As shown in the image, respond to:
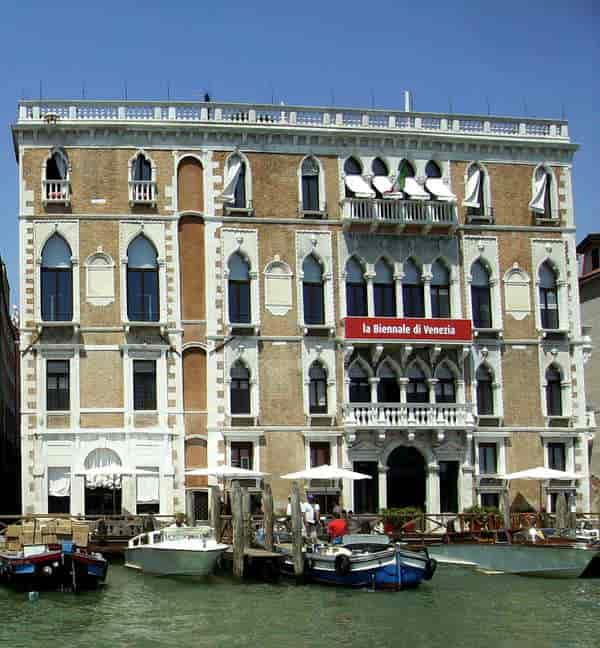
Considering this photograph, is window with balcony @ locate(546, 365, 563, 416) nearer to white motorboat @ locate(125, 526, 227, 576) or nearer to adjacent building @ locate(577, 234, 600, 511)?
adjacent building @ locate(577, 234, 600, 511)

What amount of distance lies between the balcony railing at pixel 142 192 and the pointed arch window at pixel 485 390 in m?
12.1

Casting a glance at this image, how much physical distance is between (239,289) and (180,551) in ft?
35.7

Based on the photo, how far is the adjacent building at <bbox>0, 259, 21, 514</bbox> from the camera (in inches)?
2315

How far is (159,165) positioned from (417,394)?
1118cm

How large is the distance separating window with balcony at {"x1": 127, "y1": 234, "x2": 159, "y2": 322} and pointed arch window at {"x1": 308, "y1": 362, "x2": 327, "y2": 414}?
5318 mm

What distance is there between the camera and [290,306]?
42125mm

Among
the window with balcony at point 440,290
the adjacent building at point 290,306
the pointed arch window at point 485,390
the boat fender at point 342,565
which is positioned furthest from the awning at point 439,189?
the boat fender at point 342,565

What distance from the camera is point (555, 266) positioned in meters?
44.6

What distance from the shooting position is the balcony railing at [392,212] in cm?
4238

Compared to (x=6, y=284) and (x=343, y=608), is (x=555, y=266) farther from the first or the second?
(x=6, y=284)

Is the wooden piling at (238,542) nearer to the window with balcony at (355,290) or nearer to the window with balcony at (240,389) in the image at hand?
the window with balcony at (240,389)

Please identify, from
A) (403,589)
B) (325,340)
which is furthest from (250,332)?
(403,589)

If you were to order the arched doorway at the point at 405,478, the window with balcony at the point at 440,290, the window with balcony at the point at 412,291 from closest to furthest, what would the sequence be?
the arched doorway at the point at 405,478 < the window with balcony at the point at 412,291 < the window with balcony at the point at 440,290

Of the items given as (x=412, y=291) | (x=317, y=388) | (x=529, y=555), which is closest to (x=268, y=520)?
(x=529, y=555)
